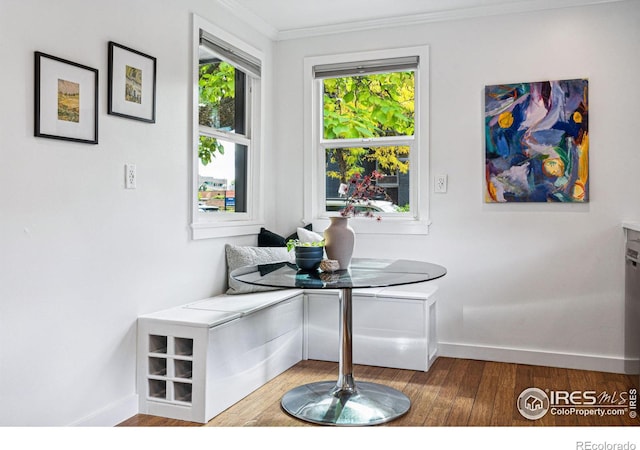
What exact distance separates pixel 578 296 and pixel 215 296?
2366 mm

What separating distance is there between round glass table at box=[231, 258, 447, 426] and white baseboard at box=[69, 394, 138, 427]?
2.48ft

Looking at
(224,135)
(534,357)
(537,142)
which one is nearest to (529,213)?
(537,142)

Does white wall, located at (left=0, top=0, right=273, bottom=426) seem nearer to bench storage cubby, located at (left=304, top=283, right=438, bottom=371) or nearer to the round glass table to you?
the round glass table

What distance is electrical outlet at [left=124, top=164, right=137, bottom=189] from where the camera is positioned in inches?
105

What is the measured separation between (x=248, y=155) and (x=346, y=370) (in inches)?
74.9

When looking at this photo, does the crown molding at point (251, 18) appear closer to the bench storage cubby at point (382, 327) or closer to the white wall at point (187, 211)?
the white wall at point (187, 211)

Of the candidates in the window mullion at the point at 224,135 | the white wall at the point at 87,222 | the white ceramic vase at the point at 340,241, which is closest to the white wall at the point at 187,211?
the white wall at the point at 87,222

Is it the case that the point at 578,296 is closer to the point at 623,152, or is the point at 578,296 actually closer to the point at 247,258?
the point at 623,152

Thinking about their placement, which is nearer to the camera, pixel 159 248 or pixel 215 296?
pixel 159 248

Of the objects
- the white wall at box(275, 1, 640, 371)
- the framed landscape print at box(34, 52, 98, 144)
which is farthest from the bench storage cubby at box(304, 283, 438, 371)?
the framed landscape print at box(34, 52, 98, 144)

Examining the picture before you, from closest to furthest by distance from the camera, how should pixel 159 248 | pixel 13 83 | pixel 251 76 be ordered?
pixel 13 83 → pixel 159 248 → pixel 251 76
